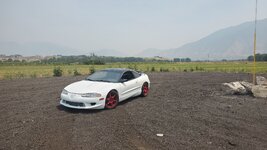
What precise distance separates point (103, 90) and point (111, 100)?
0.53 meters

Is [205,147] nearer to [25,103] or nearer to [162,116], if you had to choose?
[162,116]

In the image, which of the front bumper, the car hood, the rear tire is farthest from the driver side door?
the front bumper

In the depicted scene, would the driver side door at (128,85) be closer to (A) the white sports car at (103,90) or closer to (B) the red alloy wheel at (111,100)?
(A) the white sports car at (103,90)

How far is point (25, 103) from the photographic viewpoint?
8922mm

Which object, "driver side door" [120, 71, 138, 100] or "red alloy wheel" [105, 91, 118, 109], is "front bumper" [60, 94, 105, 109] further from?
"driver side door" [120, 71, 138, 100]

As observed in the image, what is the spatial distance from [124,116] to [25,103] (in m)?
4.44

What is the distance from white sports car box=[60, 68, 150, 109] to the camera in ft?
24.4

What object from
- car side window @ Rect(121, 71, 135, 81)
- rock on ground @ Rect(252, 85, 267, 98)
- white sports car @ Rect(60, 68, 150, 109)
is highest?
car side window @ Rect(121, 71, 135, 81)

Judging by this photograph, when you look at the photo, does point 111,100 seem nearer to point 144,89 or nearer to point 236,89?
point 144,89

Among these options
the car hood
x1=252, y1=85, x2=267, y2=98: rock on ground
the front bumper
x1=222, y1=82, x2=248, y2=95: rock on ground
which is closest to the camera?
the front bumper

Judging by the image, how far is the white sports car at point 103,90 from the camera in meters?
7.45

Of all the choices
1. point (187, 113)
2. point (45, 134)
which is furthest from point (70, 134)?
point (187, 113)

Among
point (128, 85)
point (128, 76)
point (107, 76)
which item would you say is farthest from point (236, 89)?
point (107, 76)

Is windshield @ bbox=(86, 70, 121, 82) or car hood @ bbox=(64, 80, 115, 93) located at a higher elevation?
windshield @ bbox=(86, 70, 121, 82)
